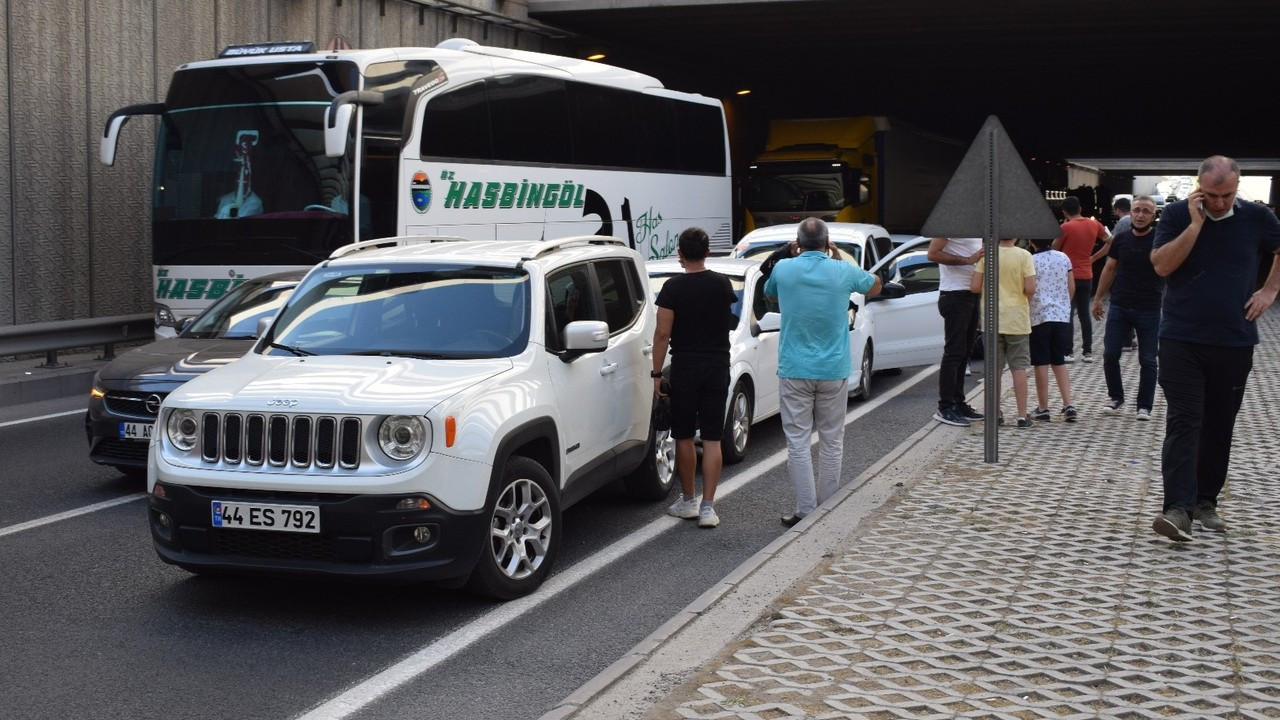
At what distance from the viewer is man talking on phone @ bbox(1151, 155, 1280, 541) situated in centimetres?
653

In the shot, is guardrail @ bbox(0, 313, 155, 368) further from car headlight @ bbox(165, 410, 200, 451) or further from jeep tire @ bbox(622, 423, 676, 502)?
car headlight @ bbox(165, 410, 200, 451)

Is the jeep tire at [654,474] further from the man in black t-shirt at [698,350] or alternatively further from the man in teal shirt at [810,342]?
the man in teal shirt at [810,342]

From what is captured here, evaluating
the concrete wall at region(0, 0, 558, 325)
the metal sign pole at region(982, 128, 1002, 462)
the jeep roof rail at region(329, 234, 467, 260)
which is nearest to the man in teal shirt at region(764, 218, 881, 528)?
the metal sign pole at region(982, 128, 1002, 462)

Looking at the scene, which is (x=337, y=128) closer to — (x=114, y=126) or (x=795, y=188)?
(x=114, y=126)

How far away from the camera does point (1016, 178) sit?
342 inches

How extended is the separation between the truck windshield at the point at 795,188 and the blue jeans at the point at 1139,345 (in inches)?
607

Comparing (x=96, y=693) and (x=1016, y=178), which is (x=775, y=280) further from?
(x=96, y=693)

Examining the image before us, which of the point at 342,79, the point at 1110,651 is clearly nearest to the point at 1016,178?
the point at 1110,651

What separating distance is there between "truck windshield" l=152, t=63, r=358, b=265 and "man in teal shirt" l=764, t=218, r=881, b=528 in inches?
238

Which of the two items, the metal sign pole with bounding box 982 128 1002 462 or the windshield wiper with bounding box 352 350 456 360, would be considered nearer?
the windshield wiper with bounding box 352 350 456 360

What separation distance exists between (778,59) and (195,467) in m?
29.7

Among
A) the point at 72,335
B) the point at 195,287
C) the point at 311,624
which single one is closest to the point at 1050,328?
the point at 311,624

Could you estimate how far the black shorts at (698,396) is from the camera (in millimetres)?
7723

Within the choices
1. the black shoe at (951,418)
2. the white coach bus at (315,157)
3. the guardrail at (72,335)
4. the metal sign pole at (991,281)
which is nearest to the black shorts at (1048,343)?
the black shoe at (951,418)
